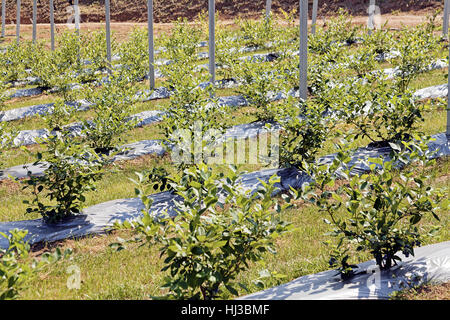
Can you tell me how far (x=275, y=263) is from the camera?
431 cm

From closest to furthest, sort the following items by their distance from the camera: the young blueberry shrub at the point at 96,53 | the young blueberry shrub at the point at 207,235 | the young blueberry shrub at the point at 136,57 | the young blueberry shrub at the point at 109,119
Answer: the young blueberry shrub at the point at 207,235
the young blueberry shrub at the point at 109,119
the young blueberry shrub at the point at 136,57
the young blueberry shrub at the point at 96,53

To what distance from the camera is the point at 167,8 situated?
41.2 metres

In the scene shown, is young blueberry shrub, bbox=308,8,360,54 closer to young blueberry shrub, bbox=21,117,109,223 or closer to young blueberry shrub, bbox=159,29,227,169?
young blueberry shrub, bbox=159,29,227,169

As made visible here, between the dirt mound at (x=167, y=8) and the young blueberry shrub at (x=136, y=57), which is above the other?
the dirt mound at (x=167, y=8)

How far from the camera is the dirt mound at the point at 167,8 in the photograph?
34906mm

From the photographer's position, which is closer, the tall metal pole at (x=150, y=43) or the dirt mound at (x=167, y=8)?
the tall metal pole at (x=150, y=43)

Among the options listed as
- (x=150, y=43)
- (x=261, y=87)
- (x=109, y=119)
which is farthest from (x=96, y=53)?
(x=261, y=87)

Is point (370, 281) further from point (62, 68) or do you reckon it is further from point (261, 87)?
point (62, 68)

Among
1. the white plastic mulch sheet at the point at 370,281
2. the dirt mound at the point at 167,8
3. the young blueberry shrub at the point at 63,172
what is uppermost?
the dirt mound at the point at 167,8

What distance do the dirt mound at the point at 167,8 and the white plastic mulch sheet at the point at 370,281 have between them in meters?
32.8

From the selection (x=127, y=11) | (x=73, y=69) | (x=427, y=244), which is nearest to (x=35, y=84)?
(x=73, y=69)

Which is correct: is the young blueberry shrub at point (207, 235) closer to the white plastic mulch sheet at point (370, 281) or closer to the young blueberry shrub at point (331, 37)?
the white plastic mulch sheet at point (370, 281)

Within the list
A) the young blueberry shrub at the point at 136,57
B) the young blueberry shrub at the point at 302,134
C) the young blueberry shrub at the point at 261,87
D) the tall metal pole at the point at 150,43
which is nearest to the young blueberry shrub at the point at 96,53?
the young blueberry shrub at the point at 136,57
